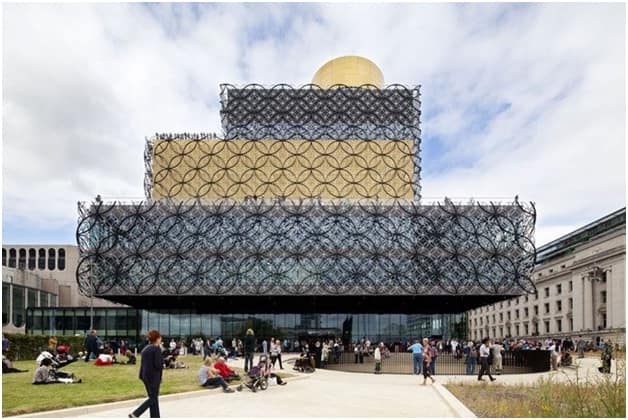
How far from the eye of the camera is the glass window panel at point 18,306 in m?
72.4

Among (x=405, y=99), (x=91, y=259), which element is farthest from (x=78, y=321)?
(x=405, y=99)

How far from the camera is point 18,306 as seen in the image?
241ft

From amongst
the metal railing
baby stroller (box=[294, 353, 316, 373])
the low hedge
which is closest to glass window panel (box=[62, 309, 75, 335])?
the low hedge

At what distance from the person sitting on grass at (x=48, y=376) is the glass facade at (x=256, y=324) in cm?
5176

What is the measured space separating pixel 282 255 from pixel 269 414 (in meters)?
43.1

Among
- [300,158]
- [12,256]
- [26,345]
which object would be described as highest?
[300,158]

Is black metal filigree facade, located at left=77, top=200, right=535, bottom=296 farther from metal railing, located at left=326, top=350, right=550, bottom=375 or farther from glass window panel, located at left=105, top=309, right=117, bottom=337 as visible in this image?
metal railing, located at left=326, top=350, right=550, bottom=375

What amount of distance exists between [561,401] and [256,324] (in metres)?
59.5

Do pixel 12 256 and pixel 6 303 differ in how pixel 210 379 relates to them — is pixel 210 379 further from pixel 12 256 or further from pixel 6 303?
pixel 12 256

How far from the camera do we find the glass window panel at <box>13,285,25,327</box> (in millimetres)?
72375

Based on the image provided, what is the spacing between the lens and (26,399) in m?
15.7

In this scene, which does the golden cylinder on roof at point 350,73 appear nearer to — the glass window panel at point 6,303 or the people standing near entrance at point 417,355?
the glass window panel at point 6,303

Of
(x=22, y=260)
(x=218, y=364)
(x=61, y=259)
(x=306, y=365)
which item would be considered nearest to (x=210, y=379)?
(x=218, y=364)

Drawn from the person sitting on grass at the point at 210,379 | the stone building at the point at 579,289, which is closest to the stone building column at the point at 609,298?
the stone building at the point at 579,289
